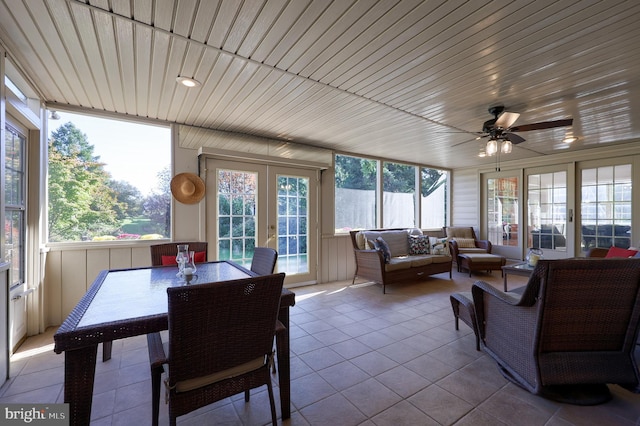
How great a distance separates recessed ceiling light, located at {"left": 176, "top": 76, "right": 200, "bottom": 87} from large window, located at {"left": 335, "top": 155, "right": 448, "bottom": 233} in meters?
3.12

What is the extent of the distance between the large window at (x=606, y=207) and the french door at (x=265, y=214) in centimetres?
491

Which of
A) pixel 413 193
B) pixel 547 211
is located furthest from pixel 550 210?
pixel 413 193

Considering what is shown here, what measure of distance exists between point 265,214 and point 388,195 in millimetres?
2785

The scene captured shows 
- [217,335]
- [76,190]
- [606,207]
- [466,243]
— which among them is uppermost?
[76,190]

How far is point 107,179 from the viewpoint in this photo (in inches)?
127

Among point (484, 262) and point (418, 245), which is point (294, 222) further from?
point (484, 262)

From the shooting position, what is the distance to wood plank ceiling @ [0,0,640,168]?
1.60m

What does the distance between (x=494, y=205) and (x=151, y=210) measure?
6702 mm

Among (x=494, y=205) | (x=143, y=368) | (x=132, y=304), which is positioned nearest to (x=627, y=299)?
(x=132, y=304)

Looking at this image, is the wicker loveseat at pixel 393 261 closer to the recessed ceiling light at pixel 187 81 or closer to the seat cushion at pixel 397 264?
the seat cushion at pixel 397 264

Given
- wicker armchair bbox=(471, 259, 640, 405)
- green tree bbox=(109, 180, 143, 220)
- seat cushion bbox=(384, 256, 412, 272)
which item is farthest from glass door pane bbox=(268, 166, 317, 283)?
wicker armchair bbox=(471, 259, 640, 405)

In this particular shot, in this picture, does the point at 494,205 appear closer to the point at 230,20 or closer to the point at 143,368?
the point at 230,20

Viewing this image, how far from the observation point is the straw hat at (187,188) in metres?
3.55

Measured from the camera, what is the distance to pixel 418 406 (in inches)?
68.4
